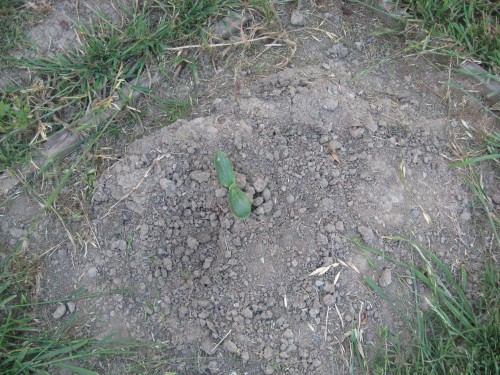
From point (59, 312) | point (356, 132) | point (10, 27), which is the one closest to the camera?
point (59, 312)

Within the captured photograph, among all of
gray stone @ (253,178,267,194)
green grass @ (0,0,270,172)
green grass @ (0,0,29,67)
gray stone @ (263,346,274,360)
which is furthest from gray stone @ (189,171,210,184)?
green grass @ (0,0,29,67)

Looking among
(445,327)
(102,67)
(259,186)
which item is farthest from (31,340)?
(445,327)

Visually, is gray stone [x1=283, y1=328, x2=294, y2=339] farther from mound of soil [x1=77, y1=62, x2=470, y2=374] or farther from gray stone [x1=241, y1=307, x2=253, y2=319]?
gray stone [x1=241, y1=307, x2=253, y2=319]

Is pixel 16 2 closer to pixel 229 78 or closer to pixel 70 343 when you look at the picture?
pixel 229 78

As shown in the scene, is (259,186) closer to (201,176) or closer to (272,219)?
(272,219)

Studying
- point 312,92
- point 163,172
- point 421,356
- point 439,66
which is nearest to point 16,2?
point 163,172

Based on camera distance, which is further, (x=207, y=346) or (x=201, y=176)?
(x=201, y=176)
